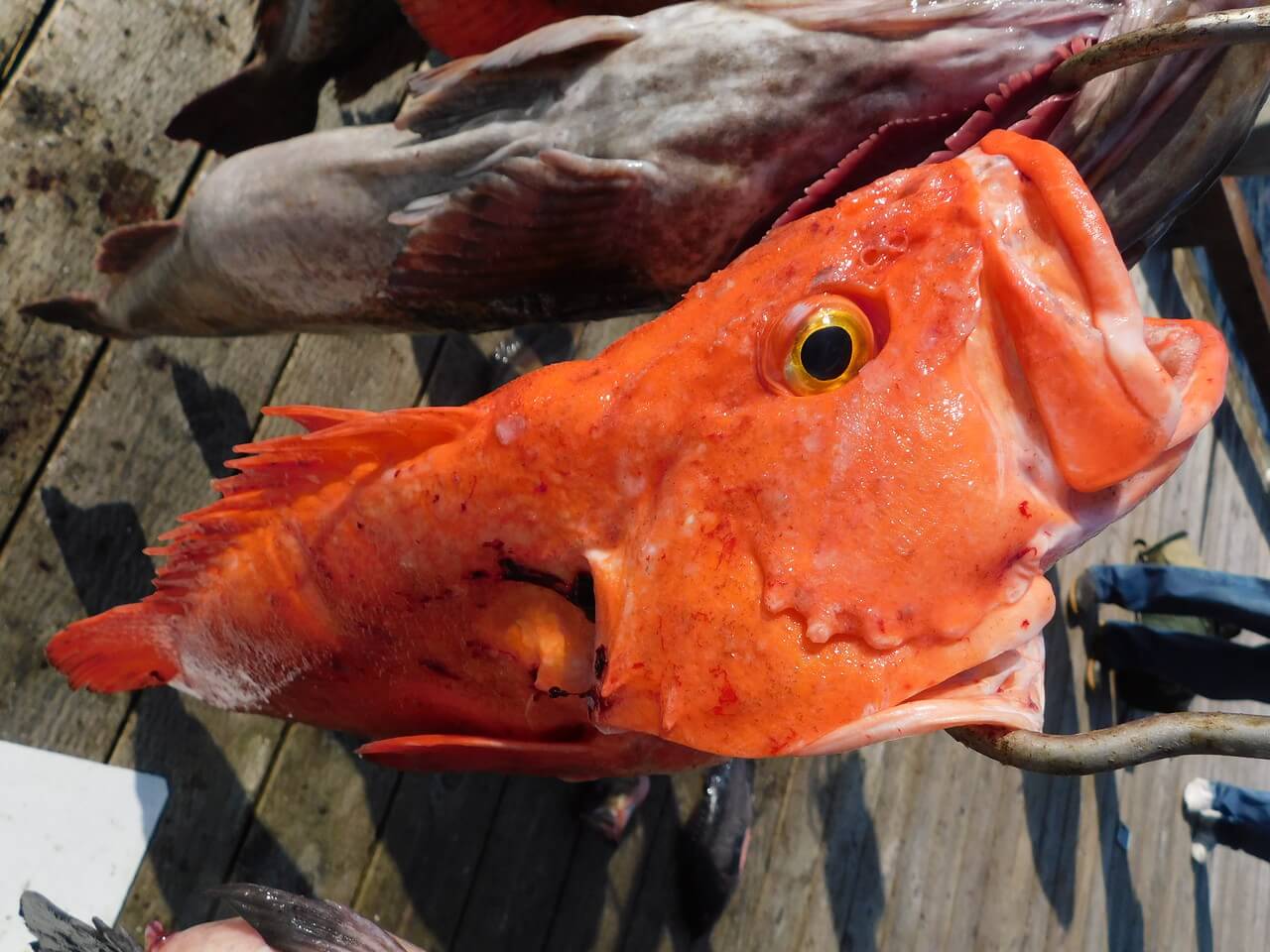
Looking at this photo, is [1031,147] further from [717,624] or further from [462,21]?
[462,21]

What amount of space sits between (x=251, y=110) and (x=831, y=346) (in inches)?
85.2

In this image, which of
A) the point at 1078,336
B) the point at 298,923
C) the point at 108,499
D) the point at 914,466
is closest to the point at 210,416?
the point at 108,499

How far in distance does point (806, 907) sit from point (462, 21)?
3.64 meters

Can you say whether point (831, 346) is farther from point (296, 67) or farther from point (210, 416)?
point (210, 416)

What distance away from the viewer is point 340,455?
1.55 m

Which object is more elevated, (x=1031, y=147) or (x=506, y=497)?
(x=1031, y=147)

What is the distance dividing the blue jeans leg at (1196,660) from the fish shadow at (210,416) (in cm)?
466

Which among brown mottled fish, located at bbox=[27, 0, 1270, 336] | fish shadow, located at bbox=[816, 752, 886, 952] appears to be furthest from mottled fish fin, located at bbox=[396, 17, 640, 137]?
fish shadow, located at bbox=[816, 752, 886, 952]

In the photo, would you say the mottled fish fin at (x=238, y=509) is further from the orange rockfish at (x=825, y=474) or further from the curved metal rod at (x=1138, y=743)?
the curved metal rod at (x=1138, y=743)

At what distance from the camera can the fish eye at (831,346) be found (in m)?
1.13

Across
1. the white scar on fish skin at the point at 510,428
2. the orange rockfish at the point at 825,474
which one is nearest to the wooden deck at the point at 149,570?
the orange rockfish at the point at 825,474

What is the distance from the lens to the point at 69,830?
2477mm

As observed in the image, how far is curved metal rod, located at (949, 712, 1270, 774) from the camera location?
0.98 meters

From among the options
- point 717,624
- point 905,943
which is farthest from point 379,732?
point 905,943
